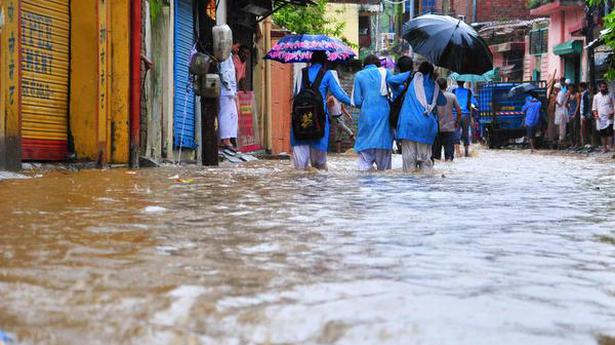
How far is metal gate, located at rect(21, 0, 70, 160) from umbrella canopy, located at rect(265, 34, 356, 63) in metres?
6.03

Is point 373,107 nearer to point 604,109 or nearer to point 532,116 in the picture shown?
point 604,109

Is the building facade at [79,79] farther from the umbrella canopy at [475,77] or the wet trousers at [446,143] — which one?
the umbrella canopy at [475,77]

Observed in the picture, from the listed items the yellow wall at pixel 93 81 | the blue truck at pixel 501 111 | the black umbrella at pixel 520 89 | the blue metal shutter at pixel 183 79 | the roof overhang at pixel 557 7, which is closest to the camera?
the yellow wall at pixel 93 81

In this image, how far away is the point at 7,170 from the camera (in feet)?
28.4

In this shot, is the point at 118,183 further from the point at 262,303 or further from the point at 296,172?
the point at 262,303

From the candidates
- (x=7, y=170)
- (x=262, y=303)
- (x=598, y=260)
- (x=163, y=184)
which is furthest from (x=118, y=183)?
(x=262, y=303)

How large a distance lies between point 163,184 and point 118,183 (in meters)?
0.36

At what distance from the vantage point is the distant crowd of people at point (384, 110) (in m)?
10.6

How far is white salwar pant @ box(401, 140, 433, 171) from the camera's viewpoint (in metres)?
10.8

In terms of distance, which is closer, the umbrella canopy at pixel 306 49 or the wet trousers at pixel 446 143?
the wet trousers at pixel 446 143

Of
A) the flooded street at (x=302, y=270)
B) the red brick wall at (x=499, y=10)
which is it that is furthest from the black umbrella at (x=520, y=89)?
the flooded street at (x=302, y=270)

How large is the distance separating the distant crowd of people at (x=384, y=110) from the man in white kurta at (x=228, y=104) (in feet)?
11.8

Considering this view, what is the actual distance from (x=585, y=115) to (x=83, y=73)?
16.7 m

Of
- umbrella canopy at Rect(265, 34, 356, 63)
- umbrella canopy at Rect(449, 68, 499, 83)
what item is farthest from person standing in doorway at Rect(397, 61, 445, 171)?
umbrella canopy at Rect(449, 68, 499, 83)
